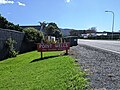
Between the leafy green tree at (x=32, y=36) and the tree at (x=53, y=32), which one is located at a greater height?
the leafy green tree at (x=32, y=36)

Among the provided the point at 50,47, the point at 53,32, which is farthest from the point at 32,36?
the point at 53,32

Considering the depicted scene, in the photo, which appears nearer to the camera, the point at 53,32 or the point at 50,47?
the point at 50,47

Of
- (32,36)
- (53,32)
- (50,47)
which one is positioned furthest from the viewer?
(53,32)

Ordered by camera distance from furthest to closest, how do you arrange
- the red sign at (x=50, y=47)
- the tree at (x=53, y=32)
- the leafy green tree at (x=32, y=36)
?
1. the tree at (x=53, y=32)
2. the leafy green tree at (x=32, y=36)
3. the red sign at (x=50, y=47)

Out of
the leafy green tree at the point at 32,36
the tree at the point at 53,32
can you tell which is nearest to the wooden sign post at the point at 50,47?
the leafy green tree at the point at 32,36

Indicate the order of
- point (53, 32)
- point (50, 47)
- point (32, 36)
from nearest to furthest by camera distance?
point (50, 47) → point (32, 36) → point (53, 32)

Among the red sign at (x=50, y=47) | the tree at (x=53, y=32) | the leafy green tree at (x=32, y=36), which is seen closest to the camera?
the red sign at (x=50, y=47)

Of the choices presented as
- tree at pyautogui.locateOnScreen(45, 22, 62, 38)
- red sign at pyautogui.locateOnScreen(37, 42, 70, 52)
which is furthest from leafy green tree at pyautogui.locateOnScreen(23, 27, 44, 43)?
tree at pyautogui.locateOnScreen(45, 22, 62, 38)

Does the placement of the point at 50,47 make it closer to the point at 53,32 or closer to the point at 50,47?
the point at 50,47

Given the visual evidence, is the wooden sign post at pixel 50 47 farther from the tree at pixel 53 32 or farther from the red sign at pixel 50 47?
the tree at pixel 53 32

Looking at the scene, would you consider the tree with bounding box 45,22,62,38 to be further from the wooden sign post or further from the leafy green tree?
the wooden sign post

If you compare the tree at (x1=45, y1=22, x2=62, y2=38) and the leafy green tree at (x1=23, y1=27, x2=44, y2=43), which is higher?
the leafy green tree at (x1=23, y1=27, x2=44, y2=43)

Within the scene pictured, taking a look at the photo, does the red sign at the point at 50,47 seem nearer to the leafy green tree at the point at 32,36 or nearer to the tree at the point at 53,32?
the leafy green tree at the point at 32,36

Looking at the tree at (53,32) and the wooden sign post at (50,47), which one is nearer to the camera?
the wooden sign post at (50,47)
